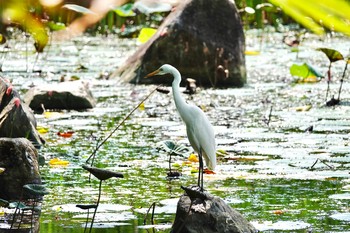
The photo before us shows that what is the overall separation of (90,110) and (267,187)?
3568 millimetres

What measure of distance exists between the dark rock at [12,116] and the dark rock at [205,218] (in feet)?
8.26

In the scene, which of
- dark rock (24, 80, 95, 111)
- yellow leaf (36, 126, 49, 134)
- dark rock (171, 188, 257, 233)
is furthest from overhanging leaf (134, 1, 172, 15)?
dark rock (24, 80, 95, 111)

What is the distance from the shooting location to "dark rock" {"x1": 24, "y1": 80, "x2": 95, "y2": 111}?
27.5 ft

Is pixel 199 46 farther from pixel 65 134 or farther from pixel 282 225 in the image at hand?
pixel 282 225

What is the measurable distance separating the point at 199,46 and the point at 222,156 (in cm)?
418

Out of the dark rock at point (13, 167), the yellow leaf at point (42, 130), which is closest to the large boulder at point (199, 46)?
the yellow leaf at point (42, 130)

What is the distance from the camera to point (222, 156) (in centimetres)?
607

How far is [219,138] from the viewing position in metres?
6.89

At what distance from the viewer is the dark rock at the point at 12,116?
6.19 m

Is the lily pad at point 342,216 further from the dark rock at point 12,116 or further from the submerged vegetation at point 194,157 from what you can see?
the dark rock at point 12,116

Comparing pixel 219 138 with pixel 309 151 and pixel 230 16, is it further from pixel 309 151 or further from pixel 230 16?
pixel 230 16

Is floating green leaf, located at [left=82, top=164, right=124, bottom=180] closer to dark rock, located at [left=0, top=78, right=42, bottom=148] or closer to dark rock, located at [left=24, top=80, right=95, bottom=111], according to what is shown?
dark rock, located at [left=0, top=78, right=42, bottom=148]

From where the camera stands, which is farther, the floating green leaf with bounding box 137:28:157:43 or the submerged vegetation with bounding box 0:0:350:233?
the floating green leaf with bounding box 137:28:157:43

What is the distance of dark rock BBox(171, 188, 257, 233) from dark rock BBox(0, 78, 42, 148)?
8.26 feet
